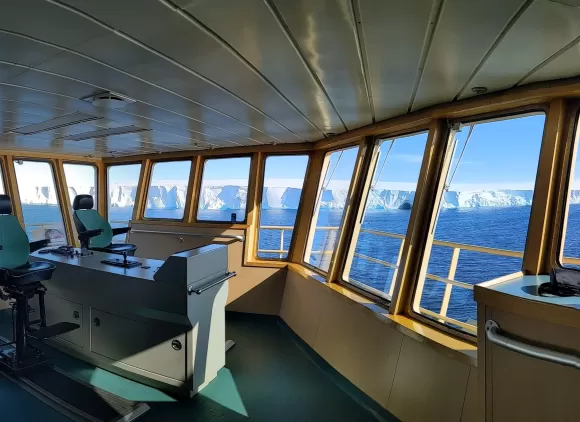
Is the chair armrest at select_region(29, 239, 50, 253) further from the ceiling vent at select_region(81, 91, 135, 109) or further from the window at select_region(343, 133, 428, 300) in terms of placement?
the window at select_region(343, 133, 428, 300)

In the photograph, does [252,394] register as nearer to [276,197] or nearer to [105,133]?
[276,197]

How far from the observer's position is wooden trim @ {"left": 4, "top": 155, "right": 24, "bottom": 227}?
5492 millimetres

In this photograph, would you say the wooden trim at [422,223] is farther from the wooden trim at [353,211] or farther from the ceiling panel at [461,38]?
the wooden trim at [353,211]

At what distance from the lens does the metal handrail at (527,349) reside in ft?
3.49

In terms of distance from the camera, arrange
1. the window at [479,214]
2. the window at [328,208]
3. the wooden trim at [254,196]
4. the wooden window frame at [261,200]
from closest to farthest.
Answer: the window at [479,214], the window at [328,208], the wooden window frame at [261,200], the wooden trim at [254,196]

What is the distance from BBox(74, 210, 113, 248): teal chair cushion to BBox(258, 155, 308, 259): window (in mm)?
2091

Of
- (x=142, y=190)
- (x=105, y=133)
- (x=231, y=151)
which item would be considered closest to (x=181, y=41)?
(x=105, y=133)

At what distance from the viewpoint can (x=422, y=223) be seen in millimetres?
2680

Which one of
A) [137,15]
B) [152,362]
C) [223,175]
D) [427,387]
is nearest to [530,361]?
[427,387]

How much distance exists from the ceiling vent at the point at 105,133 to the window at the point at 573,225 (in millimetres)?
3567

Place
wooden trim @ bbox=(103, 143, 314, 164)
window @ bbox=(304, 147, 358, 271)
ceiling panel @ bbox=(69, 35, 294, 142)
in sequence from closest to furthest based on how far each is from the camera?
ceiling panel @ bbox=(69, 35, 294, 142)
window @ bbox=(304, 147, 358, 271)
wooden trim @ bbox=(103, 143, 314, 164)

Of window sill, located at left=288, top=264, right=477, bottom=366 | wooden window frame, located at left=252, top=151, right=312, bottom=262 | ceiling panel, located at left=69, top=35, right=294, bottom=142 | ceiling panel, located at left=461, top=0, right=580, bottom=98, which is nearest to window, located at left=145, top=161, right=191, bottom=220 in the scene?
wooden window frame, located at left=252, top=151, right=312, bottom=262

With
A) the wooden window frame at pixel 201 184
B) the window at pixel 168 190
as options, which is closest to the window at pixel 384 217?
the wooden window frame at pixel 201 184

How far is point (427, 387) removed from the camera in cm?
221
